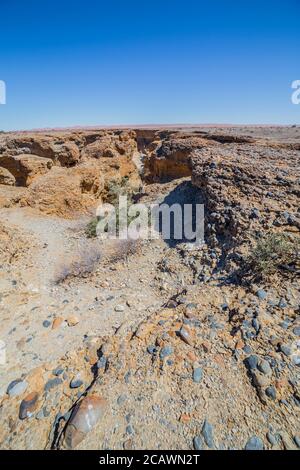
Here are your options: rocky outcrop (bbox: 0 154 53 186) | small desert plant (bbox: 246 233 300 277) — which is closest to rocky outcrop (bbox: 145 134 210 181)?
rocky outcrop (bbox: 0 154 53 186)

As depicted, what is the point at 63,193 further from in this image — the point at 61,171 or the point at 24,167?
the point at 24,167

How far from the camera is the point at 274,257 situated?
293 centimetres

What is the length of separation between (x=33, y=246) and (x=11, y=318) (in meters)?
2.11

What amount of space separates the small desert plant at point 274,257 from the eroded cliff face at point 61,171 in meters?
5.57

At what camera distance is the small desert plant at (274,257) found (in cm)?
285

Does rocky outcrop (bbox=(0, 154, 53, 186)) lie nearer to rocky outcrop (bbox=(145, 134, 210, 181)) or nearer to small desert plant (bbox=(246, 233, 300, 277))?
rocky outcrop (bbox=(145, 134, 210, 181))

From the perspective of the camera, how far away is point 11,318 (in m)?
3.36

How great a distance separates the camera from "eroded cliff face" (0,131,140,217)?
7.08 m

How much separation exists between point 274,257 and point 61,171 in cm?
701

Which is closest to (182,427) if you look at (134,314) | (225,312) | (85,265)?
(225,312)

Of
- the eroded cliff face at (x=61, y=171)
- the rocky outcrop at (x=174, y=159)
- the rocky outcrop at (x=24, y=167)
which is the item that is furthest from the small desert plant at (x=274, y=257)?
the rocky outcrop at (x=24, y=167)

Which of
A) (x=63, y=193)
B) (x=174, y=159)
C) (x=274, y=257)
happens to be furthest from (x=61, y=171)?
(x=274, y=257)

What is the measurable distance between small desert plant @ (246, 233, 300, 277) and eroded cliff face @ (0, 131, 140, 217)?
219 inches
